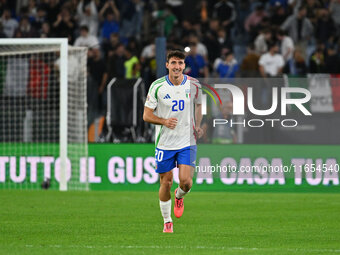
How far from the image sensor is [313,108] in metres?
19.2

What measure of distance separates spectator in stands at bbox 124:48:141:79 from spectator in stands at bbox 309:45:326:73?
4.23 metres

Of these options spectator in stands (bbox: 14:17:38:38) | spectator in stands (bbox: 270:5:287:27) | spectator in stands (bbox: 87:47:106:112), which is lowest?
spectator in stands (bbox: 87:47:106:112)

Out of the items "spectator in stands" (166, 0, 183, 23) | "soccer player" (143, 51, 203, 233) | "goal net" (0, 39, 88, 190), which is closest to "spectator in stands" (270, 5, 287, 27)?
"spectator in stands" (166, 0, 183, 23)

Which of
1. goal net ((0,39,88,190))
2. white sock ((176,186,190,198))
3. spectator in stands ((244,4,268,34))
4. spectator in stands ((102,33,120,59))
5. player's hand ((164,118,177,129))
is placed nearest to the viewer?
player's hand ((164,118,177,129))

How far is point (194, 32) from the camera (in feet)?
78.3

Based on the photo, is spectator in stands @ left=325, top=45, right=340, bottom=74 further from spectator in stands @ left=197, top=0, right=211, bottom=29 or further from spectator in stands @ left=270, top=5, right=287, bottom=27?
spectator in stands @ left=197, top=0, right=211, bottom=29

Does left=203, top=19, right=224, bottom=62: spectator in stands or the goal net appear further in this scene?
left=203, top=19, right=224, bottom=62: spectator in stands

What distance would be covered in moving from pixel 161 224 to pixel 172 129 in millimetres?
1718

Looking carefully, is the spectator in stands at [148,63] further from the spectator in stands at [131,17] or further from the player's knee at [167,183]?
the player's knee at [167,183]

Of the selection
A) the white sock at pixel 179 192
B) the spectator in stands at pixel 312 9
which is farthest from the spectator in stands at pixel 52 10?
the white sock at pixel 179 192

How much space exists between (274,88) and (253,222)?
698cm

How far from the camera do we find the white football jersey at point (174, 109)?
11.4 m

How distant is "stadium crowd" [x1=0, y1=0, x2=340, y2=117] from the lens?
22031 mm

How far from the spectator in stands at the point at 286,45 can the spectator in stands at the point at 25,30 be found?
6664mm
